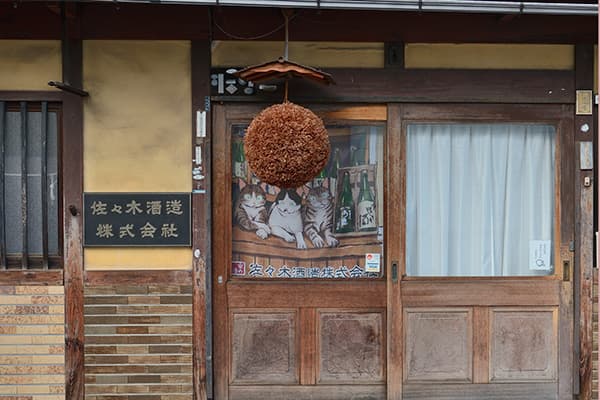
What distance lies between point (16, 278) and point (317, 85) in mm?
3319

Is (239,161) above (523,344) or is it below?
above

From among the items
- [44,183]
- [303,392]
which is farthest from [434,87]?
[44,183]

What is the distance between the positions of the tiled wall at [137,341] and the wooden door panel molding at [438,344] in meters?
2.10

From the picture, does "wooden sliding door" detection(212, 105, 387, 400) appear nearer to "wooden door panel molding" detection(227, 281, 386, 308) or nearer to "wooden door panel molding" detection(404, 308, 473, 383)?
"wooden door panel molding" detection(227, 281, 386, 308)

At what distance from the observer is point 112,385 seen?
5223mm

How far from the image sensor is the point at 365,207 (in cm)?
539

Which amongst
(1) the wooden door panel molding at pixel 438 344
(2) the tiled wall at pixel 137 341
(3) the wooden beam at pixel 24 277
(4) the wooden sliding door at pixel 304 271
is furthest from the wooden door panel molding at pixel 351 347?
(3) the wooden beam at pixel 24 277

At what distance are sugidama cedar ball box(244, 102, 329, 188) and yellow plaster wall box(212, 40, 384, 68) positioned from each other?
0.80 meters

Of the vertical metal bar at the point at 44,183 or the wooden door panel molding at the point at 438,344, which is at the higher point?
the vertical metal bar at the point at 44,183

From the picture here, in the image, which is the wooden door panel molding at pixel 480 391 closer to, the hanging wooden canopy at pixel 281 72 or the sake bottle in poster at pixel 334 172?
the sake bottle in poster at pixel 334 172

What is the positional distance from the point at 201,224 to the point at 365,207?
5.16 ft

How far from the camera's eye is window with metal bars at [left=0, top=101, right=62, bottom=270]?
5215 mm

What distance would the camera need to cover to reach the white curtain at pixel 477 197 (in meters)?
5.41

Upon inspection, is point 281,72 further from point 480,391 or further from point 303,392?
point 480,391
